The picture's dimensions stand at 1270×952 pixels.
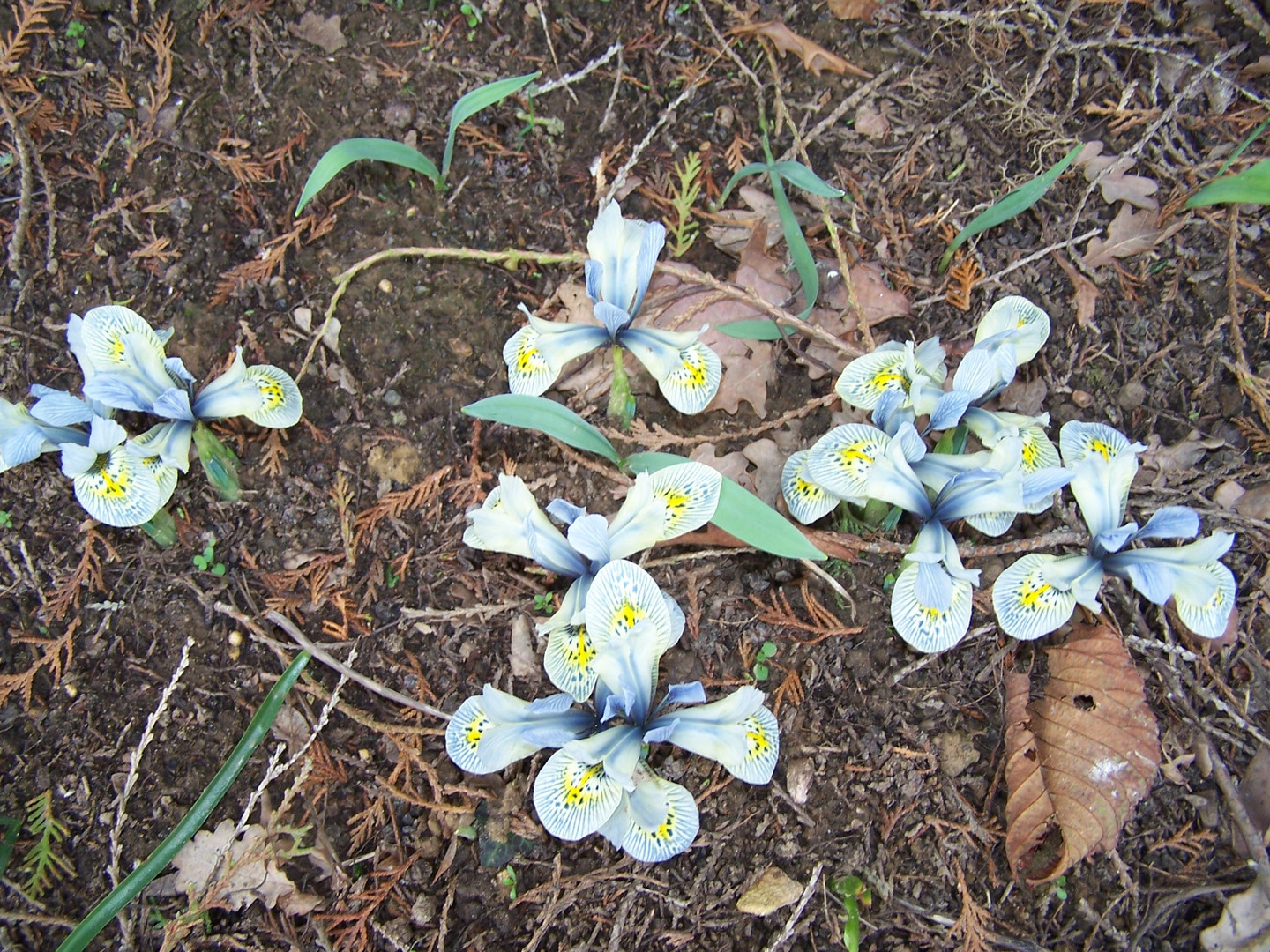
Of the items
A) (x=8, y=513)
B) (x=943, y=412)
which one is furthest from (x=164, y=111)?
(x=943, y=412)

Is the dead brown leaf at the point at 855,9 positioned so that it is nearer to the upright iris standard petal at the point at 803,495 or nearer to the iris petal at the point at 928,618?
the upright iris standard petal at the point at 803,495

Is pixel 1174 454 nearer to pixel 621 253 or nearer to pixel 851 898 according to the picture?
pixel 851 898

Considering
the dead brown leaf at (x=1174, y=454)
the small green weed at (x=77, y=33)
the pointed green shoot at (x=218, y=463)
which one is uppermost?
the small green weed at (x=77, y=33)

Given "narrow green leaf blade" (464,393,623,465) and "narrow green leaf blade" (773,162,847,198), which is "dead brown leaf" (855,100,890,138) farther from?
"narrow green leaf blade" (464,393,623,465)

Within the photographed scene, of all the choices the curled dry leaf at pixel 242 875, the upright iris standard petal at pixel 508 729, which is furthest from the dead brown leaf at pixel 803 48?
the curled dry leaf at pixel 242 875

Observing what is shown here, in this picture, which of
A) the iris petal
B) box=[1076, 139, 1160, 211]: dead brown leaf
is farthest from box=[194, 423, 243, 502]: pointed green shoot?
box=[1076, 139, 1160, 211]: dead brown leaf

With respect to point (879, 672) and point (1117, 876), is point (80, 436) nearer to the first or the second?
point (879, 672)

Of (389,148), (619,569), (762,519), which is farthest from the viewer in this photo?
(389,148)
